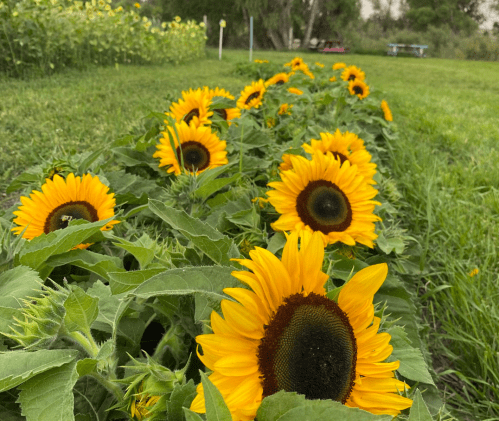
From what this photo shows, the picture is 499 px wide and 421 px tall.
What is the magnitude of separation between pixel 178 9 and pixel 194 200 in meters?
30.4

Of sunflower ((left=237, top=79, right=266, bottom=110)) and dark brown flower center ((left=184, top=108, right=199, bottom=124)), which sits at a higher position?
sunflower ((left=237, top=79, right=266, bottom=110))

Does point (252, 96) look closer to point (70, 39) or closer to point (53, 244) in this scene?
point (53, 244)

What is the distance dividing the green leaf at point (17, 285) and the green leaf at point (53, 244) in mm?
47

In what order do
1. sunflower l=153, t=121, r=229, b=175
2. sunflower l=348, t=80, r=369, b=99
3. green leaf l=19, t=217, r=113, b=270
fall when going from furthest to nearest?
sunflower l=348, t=80, r=369, b=99, sunflower l=153, t=121, r=229, b=175, green leaf l=19, t=217, r=113, b=270

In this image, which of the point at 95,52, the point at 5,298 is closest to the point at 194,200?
the point at 5,298

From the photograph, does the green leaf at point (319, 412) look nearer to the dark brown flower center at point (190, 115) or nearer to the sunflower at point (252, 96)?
the dark brown flower center at point (190, 115)

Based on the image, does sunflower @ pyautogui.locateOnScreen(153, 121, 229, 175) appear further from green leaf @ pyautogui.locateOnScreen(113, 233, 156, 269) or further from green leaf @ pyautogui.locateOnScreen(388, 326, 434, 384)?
green leaf @ pyautogui.locateOnScreen(388, 326, 434, 384)

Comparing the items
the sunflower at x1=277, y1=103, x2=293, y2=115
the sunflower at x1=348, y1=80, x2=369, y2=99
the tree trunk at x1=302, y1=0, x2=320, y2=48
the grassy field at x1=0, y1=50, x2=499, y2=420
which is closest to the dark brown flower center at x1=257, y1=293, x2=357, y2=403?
the grassy field at x1=0, y1=50, x2=499, y2=420

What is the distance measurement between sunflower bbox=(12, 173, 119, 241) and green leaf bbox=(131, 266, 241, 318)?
0.60 meters

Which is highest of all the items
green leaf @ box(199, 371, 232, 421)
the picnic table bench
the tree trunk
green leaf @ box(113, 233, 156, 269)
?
the tree trunk

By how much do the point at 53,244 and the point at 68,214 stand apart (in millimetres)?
384

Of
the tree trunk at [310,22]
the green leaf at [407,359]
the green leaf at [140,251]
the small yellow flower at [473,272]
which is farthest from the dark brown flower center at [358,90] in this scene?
the tree trunk at [310,22]

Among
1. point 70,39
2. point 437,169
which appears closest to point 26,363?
point 437,169

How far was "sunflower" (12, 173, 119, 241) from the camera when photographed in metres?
1.19
